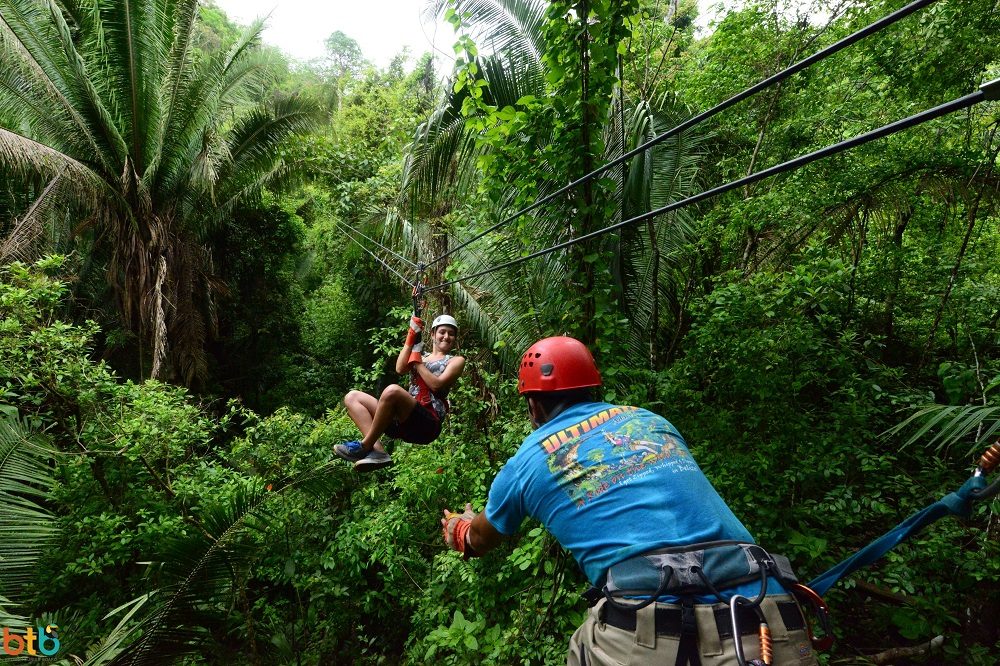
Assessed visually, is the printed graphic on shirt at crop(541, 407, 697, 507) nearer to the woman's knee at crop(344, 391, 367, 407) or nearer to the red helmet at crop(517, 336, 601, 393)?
the red helmet at crop(517, 336, 601, 393)

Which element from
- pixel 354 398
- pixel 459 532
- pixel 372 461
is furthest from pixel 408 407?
pixel 459 532

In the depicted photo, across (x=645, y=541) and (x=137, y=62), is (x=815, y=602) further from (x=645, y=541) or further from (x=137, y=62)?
(x=137, y=62)

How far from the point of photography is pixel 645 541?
1.78 meters

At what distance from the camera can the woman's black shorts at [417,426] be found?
182 inches

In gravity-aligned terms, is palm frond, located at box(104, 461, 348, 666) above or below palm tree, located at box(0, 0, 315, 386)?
below

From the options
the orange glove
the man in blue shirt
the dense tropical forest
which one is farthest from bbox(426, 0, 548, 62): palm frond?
the man in blue shirt

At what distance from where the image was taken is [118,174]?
8.97 metres

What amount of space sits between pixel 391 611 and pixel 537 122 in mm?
5264

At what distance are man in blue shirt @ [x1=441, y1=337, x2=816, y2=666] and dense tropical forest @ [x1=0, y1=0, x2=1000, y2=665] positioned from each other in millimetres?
1090

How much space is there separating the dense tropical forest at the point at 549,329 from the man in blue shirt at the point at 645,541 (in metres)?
1.09

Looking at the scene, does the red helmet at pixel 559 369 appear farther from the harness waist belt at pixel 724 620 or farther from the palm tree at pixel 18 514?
the palm tree at pixel 18 514

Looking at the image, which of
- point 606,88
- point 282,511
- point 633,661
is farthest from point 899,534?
point 282,511

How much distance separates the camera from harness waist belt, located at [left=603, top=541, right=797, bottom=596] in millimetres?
1674

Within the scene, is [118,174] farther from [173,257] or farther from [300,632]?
[300,632]
